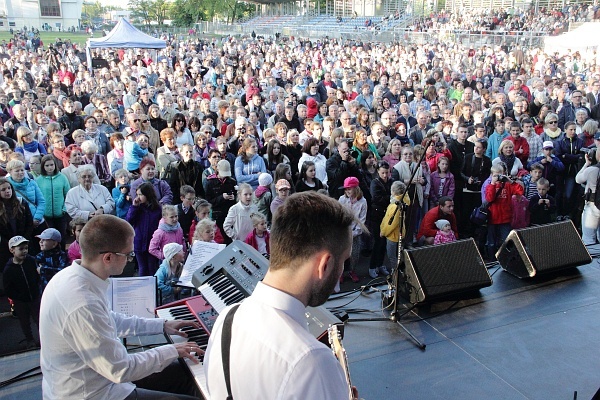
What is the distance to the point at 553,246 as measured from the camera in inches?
176

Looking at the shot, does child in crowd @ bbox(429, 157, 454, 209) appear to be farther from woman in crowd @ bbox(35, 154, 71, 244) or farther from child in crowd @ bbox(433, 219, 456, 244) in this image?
woman in crowd @ bbox(35, 154, 71, 244)

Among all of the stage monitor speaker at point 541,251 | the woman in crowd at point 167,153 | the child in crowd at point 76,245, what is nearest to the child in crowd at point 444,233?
the stage monitor speaker at point 541,251

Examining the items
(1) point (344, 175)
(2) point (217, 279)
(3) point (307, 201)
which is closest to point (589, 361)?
(2) point (217, 279)

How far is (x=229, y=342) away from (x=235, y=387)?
13cm

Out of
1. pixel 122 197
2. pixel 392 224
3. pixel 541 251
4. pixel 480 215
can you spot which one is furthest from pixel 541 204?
pixel 122 197

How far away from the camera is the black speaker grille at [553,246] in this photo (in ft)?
14.3

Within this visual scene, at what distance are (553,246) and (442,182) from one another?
9.33 feet

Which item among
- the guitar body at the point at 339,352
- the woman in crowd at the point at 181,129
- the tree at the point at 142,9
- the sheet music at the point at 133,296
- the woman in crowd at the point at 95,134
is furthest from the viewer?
the tree at the point at 142,9

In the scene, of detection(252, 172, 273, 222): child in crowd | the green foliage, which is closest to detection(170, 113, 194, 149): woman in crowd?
detection(252, 172, 273, 222): child in crowd

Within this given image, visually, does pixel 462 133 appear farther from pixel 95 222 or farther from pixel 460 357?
pixel 95 222

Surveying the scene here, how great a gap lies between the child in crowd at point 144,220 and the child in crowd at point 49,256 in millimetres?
863

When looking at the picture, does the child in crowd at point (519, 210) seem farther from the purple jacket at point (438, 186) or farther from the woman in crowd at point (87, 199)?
the woman in crowd at point (87, 199)

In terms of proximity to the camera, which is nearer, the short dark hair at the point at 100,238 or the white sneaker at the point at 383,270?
the short dark hair at the point at 100,238

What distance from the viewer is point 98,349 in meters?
2.47
